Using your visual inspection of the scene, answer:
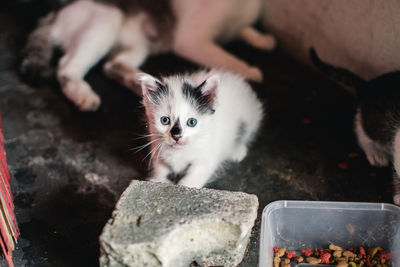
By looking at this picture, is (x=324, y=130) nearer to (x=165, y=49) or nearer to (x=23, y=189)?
(x=165, y=49)

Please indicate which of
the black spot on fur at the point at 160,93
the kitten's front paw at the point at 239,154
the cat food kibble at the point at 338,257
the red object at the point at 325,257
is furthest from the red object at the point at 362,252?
the black spot on fur at the point at 160,93

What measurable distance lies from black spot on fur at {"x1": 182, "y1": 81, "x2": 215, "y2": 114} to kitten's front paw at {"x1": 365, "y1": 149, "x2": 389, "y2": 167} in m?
0.83

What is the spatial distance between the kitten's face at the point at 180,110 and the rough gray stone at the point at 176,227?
0.63 ft

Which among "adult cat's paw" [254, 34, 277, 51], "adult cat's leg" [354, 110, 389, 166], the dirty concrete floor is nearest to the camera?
the dirty concrete floor

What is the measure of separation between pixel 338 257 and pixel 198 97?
78 centimetres

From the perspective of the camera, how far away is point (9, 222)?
1.57m

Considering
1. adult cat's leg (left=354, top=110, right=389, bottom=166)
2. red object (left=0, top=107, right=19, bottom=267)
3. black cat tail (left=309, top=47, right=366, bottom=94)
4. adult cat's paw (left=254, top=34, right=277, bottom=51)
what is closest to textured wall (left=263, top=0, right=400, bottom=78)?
adult cat's paw (left=254, top=34, right=277, bottom=51)

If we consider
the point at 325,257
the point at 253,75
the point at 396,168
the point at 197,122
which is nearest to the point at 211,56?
the point at 253,75

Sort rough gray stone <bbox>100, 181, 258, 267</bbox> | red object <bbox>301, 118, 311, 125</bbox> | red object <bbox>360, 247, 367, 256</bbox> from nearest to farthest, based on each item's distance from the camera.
→ rough gray stone <bbox>100, 181, 258, 267</bbox>
red object <bbox>360, 247, 367, 256</bbox>
red object <bbox>301, 118, 311, 125</bbox>

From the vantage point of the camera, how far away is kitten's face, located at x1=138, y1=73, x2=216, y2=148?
1.54m

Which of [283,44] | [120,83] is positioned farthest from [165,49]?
[283,44]

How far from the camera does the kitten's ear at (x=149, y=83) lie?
156 centimetres

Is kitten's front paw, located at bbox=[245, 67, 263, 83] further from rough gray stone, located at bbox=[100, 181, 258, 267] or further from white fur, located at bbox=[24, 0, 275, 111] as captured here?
rough gray stone, located at bbox=[100, 181, 258, 267]

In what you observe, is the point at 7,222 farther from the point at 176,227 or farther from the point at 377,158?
the point at 377,158
